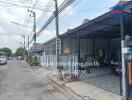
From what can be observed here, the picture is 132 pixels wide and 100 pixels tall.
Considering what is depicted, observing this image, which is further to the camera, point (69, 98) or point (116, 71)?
point (116, 71)

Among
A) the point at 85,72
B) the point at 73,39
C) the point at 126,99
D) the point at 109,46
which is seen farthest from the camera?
the point at 109,46

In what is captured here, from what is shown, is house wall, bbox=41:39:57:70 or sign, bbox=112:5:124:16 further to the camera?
house wall, bbox=41:39:57:70

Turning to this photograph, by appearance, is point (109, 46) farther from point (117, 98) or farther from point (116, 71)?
point (117, 98)

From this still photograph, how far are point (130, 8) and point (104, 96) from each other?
414 centimetres

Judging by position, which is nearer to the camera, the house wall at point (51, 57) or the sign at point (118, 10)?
the sign at point (118, 10)

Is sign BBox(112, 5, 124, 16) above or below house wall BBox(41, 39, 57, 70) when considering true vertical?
above

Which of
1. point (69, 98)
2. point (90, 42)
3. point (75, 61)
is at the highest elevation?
point (90, 42)

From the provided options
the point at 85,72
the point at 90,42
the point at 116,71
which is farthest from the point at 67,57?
the point at 90,42

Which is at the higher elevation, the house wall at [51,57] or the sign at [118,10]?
the sign at [118,10]

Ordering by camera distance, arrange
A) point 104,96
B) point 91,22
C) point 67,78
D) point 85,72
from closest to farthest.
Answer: point 104,96 → point 91,22 → point 67,78 → point 85,72

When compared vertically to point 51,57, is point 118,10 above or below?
above

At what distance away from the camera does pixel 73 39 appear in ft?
92.0

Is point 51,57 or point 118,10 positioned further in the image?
point 51,57

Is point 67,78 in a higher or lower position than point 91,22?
lower
